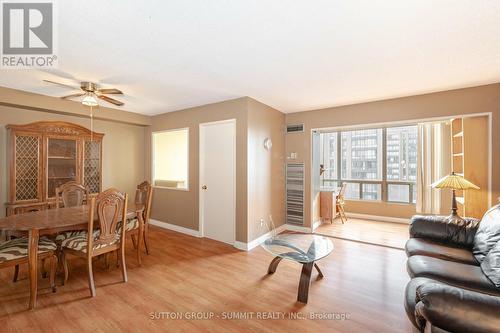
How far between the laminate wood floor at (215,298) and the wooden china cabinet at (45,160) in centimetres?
118

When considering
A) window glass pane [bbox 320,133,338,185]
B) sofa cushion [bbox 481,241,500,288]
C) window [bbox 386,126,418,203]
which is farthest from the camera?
window glass pane [bbox 320,133,338,185]

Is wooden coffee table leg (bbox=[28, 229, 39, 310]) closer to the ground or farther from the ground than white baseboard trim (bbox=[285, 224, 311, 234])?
farther from the ground

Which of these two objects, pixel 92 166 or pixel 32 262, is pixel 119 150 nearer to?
pixel 92 166

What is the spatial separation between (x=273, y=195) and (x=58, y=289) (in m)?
3.17

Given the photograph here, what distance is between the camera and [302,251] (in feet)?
8.30

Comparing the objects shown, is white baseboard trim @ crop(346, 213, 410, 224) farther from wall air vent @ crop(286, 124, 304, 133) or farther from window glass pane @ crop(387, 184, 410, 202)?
wall air vent @ crop(286, 124, 304, 133)

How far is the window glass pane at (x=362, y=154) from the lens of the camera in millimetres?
5621

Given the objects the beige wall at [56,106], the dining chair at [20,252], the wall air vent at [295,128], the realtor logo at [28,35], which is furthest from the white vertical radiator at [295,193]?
the realtor logo at [28,35]

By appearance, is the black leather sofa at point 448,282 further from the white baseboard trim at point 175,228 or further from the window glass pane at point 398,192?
the white baseboard trim at point 175,228

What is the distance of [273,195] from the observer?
4172 mm

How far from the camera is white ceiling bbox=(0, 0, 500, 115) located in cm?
155

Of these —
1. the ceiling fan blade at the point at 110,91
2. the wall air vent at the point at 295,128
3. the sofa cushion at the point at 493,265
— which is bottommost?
the sofa cushion at the point at 493,265

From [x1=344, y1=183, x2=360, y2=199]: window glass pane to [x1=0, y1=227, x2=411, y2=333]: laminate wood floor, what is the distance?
281 cm

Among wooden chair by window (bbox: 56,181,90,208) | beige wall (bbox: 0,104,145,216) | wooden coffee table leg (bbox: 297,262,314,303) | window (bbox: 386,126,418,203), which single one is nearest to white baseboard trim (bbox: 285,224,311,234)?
wooden coffee table leg (bbox: 297,262,314,303)
